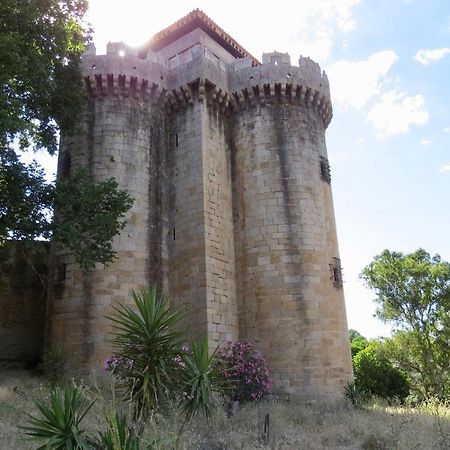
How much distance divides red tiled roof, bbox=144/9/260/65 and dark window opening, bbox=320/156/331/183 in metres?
8.09

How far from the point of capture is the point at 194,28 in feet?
73.3

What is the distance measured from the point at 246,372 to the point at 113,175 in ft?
26.6

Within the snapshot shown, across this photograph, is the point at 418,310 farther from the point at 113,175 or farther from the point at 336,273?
the point at 113,175

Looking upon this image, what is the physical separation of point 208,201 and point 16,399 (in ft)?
28.3

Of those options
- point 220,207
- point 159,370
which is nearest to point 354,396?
point 220,207

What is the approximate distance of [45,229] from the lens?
12875 millimetres

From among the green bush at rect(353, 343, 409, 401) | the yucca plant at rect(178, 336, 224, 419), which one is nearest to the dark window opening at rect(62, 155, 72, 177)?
the yucca plant at rect(178, 336, 224, 419)

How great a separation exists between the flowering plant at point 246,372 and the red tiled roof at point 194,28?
14585mm

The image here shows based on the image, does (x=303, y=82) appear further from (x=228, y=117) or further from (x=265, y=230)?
Answer: (x=265, y=230)

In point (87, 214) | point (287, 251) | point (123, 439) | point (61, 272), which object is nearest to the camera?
point (123, 439)

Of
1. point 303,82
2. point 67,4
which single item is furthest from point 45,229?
point 303,82

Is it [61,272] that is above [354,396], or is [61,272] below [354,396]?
above

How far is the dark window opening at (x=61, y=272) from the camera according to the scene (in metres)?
16.3

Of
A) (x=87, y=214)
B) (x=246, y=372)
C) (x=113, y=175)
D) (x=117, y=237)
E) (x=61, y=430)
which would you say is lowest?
(x=61, y=430)
